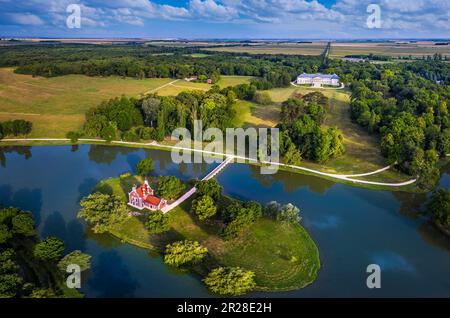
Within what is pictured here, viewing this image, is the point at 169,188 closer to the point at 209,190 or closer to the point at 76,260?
the point at 209,190

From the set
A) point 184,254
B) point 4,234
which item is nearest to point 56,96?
point 4,234

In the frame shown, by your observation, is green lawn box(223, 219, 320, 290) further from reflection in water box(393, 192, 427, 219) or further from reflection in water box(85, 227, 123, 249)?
reflection in water box(393, 192, 427, 219)

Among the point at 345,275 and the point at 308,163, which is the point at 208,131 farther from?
the point at 345,275

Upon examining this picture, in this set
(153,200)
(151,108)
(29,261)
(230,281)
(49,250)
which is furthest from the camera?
(151,108)

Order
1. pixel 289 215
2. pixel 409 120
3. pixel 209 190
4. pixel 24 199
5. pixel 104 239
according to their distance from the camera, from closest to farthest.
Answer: pixel 104 239, pixel 289 215, pixel 209 190, pixel 24 199, pixel 409 120

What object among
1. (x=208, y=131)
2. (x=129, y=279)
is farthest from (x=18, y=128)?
(x=129, y=279)

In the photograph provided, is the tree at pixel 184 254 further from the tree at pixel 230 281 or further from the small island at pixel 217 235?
the tree at pixel 230 281

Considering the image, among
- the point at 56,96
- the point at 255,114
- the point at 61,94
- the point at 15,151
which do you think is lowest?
the point at 15,151
